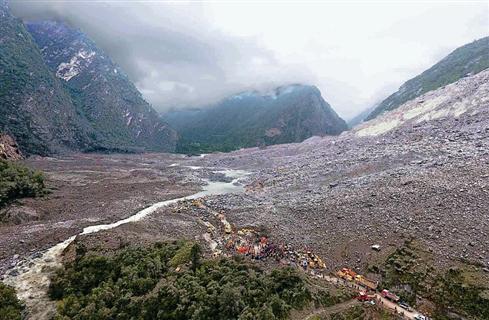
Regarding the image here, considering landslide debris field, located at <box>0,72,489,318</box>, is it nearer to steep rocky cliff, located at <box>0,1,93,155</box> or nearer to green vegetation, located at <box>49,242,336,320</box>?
green vegetation, located at <box>49,242,336,320</box>

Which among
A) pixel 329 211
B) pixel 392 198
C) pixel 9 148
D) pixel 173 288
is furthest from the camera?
pixel 9 148

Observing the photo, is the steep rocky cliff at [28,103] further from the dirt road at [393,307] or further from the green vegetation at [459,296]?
the green vegetation at [459,296]

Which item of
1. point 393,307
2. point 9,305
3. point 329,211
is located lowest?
point 393,307

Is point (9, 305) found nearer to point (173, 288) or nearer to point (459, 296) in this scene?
point (173, 288)

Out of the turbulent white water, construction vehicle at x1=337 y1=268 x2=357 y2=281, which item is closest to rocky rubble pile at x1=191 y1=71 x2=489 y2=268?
construction vehicle at x1=337 y1=268 x2=357 y2=281

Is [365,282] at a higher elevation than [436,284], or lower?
higher

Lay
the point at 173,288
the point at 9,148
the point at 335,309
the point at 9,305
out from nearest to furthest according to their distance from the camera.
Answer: the point at 335,309 < the point at 173,288 < the point at 9,305 < the point at 9,148

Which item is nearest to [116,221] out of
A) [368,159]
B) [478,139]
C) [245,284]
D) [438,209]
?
[245,284]

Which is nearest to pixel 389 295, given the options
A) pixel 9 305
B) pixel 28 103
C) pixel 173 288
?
pixel 173 288
